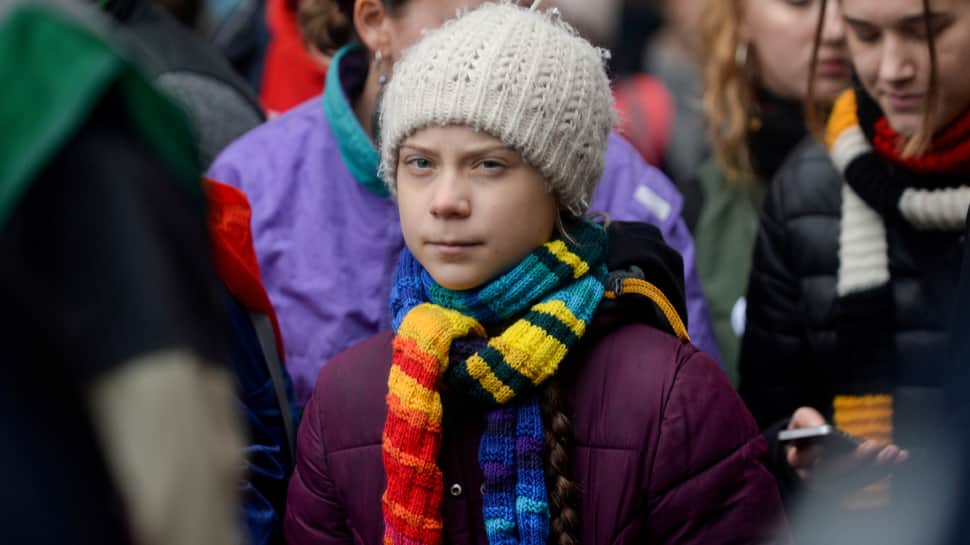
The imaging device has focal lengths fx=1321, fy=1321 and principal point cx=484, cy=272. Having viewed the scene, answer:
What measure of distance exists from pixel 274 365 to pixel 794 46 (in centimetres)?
194

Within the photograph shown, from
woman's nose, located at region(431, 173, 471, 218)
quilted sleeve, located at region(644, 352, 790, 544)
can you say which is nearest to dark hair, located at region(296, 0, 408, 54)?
woman's nose, located at region(431, 173, 471, 218)

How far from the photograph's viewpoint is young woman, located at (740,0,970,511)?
2.93 meters

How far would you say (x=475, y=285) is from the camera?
2.49 m

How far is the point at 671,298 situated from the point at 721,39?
175 centimetres

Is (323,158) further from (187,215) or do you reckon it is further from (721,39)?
(187,215)

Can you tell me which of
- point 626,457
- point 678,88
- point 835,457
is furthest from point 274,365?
point 678,88

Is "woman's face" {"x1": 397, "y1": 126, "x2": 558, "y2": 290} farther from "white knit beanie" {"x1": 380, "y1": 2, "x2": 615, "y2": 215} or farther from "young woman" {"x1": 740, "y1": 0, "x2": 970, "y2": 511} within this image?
"young woman" {"x1": 740, "y1": 0, "x2": 970, "y2": 511}

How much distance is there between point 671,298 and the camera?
105 inches

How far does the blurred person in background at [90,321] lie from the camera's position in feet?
3.73

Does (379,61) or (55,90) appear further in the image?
(379,61)

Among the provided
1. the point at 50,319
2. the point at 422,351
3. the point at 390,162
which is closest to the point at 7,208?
the point at 50,319

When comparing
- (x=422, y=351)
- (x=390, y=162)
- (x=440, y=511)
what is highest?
(x=390, y=162)

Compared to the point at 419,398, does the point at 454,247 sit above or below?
above

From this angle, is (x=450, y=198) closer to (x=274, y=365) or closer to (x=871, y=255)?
(x=274, y=365)
